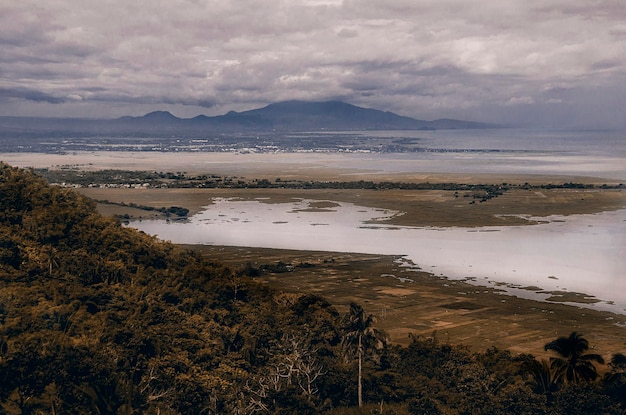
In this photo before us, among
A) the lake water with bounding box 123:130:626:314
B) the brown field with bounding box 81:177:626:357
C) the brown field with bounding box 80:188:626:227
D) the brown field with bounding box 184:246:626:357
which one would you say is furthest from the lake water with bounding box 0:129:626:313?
the brown field with bounding box 80:188:626:227

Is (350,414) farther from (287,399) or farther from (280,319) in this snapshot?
(280,319)

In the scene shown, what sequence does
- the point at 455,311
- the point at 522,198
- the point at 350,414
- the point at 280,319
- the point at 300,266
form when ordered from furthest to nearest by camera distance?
the point at 522,198 → the point at 300,266 → the point at 455,311 → the point at 280,319 → the point at 350,414

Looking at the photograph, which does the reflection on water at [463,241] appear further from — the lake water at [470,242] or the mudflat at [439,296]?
the mudflat at [439,296]

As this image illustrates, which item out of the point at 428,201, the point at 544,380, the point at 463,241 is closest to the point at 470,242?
the point at 463,241

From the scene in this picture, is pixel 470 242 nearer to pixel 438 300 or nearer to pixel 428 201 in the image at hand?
pixel 438 300

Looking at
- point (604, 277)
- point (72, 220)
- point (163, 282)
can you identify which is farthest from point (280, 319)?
point (604, 277)
